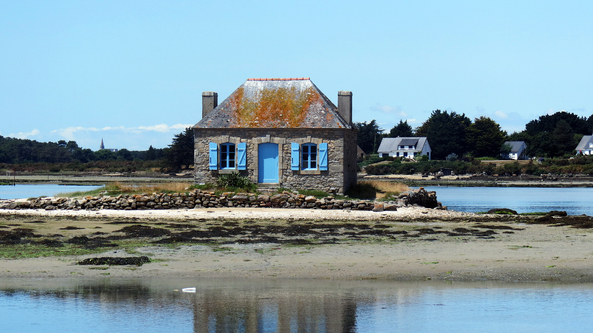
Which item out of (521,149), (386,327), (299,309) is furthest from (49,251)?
(521,149)

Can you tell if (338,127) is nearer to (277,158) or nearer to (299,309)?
(277,158)

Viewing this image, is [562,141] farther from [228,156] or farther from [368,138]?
[228,156]

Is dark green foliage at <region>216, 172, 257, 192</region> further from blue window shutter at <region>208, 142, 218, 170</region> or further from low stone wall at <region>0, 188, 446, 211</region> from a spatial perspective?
low stone wall at <region>0, 188, 446, 211</region>

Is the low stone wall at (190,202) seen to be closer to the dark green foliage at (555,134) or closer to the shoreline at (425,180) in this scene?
the shoreline at (425,180)

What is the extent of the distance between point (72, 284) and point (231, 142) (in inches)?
677

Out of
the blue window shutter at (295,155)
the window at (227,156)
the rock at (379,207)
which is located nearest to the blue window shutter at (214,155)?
the window at (227,156)

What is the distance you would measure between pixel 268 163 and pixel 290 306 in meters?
18.6

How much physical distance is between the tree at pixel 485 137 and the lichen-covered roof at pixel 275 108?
75.3m

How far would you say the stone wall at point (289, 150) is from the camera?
2742cm

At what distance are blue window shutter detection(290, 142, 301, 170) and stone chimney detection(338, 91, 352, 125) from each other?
316cm

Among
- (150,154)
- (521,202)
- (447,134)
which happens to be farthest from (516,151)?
(521,202)

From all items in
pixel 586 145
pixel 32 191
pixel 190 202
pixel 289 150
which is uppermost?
pixel 586 145

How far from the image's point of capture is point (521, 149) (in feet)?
339

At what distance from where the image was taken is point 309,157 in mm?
27641
